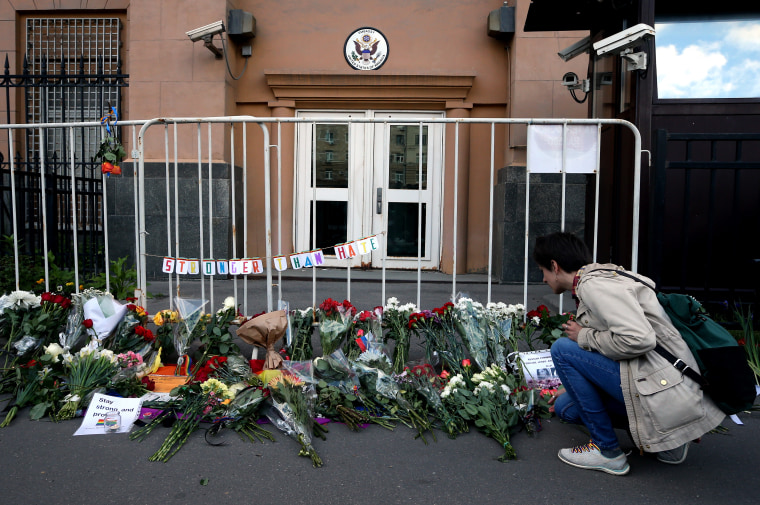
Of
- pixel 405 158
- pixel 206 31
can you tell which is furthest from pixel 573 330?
pixel 206 31

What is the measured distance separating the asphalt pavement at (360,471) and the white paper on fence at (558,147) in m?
1.85

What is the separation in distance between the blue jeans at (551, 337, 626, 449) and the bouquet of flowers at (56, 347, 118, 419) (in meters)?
2.73

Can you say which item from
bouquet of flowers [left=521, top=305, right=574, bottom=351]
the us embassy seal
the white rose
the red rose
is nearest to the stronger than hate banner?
the red rose

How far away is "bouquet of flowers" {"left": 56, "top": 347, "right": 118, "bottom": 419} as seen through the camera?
356 centimetres

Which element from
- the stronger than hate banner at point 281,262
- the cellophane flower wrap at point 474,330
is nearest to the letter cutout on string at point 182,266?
the stronger than hate banner at point 281,262

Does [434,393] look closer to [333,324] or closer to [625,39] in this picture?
[333,324]

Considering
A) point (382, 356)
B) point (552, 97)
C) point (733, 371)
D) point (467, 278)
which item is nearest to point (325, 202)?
point (467, 278)

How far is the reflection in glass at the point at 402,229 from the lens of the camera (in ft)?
28.0

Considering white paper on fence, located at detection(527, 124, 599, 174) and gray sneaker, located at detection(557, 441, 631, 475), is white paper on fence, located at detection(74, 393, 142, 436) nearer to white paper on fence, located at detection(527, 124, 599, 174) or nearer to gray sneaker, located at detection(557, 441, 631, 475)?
gray sneaker, located at detection(557, 441, 631, 475)

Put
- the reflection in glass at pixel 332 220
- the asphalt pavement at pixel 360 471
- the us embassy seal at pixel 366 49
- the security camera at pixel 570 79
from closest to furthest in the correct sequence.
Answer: the asphalt pavement at pixel 360 471
the security camera at pixel 570 79
the us embassy seal at pixel 366 49
the reflection in glass at pixel 332 220

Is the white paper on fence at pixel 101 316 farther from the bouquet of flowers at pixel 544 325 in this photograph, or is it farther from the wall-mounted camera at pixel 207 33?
the wall-mounted camera at pixel 207 33

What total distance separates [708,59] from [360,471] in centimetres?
568

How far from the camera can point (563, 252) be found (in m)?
3.02

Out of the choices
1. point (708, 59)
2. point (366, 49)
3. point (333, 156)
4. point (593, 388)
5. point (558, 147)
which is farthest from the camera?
point (333, 156)
